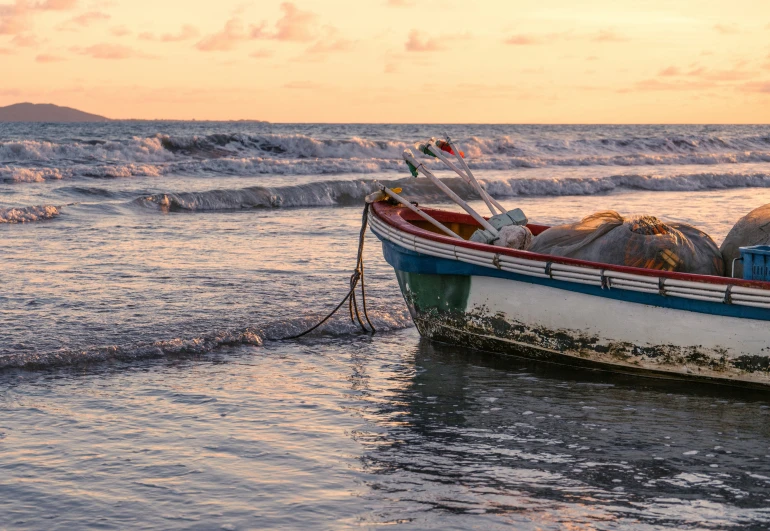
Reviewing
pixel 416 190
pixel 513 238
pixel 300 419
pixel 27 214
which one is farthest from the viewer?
pixel 416 190

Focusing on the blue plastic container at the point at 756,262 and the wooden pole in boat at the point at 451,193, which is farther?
the wooden pole in boat at the point at 451,193

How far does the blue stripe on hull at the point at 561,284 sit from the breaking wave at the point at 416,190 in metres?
11.7

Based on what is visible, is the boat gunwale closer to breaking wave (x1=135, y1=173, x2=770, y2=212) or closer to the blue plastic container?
the blue plastic container

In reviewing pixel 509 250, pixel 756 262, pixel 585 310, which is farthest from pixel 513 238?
pixel 756 262

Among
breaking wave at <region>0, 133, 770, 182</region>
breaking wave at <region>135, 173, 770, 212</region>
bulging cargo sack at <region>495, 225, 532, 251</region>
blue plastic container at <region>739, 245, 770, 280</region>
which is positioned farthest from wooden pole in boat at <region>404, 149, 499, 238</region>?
breaking wave at <region>0, 133, 770, 182</region>

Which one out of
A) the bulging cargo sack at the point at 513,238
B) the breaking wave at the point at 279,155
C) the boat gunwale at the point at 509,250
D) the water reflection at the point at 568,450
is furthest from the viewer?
the breaking wave at the point at 279,155

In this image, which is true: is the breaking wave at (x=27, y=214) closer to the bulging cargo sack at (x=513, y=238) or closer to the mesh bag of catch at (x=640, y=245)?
the bulging cargo sack at (x=513, y=238)

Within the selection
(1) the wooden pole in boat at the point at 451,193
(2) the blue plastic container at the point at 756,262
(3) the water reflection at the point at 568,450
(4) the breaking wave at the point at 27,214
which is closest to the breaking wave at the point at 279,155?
(4) the breaking wave at the point at 27,214

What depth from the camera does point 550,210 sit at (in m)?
21.3

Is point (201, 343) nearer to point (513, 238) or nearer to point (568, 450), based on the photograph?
point (513, 238)

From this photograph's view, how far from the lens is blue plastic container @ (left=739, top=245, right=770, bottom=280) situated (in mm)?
5996

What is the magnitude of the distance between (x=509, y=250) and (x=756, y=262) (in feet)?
5.44

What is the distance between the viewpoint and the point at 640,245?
6.48m

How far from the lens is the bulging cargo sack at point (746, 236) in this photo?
6523 millimetres
